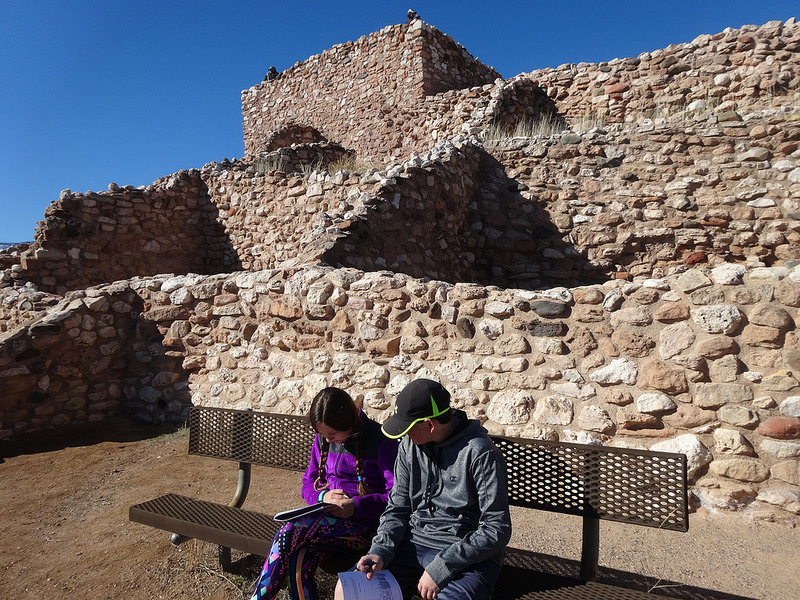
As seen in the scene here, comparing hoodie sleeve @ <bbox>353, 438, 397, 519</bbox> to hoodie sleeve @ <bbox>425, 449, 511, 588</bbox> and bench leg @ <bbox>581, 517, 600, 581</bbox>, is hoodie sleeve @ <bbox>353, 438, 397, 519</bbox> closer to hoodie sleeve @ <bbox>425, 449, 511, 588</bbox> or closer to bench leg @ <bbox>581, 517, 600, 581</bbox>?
hoodie sleeve @ <bbox>425, 449, 511, 588</bbox>

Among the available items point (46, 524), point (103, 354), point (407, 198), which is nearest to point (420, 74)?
point (407, 198)

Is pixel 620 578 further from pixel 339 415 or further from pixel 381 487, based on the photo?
pixel 339 415

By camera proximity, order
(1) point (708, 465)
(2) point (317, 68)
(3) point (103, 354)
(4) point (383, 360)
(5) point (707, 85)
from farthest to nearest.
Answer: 1. (2) point (317, 68)
2. (5) point (707, 85)
3. (3) point (103, 354)
4. (4) point (383, 360)
5. (1) point (708, 465)

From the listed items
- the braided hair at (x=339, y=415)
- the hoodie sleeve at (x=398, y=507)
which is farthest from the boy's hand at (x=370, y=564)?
the braided hair at (x=339, y=415)

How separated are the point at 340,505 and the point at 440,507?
0.45 m

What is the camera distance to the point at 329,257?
224 inches

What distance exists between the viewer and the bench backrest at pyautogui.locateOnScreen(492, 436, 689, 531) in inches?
90.4

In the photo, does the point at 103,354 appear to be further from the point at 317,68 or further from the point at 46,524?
the point at 317,68

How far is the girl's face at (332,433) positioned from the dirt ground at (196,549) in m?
0.95

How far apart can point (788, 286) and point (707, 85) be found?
25.3 feet

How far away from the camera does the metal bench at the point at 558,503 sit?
7.23 ft

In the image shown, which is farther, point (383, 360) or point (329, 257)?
point (329, 257)

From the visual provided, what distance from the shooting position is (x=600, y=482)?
7.94 feet

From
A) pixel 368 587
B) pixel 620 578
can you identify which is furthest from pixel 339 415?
pixel 620 578
